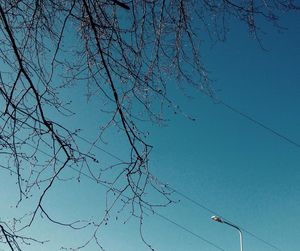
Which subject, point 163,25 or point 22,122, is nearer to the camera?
point 22,122

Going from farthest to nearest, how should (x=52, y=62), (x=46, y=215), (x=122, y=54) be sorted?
(x=122, y=54), (x=52, y=62), (x=46, y=215)

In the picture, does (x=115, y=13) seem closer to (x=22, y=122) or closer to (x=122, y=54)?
(x=122, y=54)

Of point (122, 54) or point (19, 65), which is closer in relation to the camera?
point (19, 65)

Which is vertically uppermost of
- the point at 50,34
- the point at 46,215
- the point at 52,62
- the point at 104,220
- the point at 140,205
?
the point at 50,34

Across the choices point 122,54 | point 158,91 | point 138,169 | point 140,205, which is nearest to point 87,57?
point 122,54

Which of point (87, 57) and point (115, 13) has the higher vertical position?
point (115, 13)

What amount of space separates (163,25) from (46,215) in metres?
1.29

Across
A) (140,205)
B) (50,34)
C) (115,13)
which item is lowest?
(140,205)

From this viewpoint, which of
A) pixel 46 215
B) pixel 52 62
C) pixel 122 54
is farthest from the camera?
pixel 122 54

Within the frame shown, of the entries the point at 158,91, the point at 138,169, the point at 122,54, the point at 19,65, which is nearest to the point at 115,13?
the point at 122,54

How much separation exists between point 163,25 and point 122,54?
329 mm

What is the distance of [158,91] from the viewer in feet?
9.00

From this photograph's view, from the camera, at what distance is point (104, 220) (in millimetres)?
2510

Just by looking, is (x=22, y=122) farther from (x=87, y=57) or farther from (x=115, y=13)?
(x=115, y=13)
